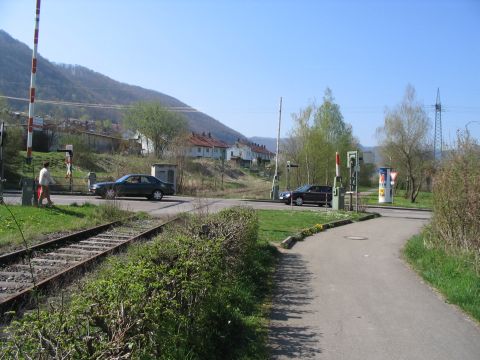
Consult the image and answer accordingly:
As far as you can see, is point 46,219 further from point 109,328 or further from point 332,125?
point 332,125

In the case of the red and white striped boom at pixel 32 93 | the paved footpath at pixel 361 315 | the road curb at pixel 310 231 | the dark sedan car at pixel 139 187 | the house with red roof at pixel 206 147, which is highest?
the house with red roof at pixel 206 147

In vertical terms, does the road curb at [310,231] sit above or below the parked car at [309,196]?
below

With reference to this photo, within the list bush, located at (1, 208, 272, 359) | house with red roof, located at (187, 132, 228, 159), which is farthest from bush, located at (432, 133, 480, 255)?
house with red roof, located at (187, 132, 228, 159)

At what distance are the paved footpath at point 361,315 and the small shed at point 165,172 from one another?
24220 millimetres

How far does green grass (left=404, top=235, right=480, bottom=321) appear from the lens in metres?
7.66

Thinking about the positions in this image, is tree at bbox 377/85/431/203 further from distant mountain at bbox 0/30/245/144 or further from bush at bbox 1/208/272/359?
distant mountain at bbox 0/30/245/144

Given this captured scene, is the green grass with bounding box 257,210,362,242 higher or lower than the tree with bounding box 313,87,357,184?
lower

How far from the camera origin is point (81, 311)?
3.45 meters

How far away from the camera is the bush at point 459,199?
410 inches

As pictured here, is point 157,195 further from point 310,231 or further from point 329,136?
point 329,136

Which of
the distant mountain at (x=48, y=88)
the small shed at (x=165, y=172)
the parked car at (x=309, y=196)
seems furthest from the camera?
the distant mountain at (x=48, y=88)

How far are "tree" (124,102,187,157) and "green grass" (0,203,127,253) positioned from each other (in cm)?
6306

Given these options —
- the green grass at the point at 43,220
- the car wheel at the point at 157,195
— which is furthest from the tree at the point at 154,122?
the green grass at the point at 43,220

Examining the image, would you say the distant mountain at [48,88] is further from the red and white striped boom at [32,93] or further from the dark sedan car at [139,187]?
the red and white striped boom at [32,93]
